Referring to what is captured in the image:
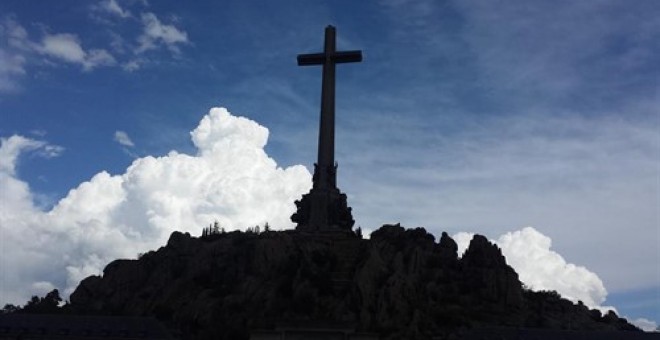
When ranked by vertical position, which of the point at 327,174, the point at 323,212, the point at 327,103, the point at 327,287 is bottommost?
the point at 327,287

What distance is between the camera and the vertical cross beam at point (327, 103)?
158750mm

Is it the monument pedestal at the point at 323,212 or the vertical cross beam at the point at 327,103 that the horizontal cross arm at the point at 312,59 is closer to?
the vertical cross beam at the point at 327,103

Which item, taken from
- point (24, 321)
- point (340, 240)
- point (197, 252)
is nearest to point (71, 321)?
point (24, 321)

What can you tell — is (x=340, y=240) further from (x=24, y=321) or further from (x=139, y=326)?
(x=24, y=321)

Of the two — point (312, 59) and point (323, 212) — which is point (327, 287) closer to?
point (323, 212)

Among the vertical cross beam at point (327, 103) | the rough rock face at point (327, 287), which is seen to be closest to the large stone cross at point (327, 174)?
the vertical cross beam at point (327, 103)

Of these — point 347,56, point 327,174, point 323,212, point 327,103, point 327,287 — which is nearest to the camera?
point 327,287

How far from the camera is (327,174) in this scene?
158250mm

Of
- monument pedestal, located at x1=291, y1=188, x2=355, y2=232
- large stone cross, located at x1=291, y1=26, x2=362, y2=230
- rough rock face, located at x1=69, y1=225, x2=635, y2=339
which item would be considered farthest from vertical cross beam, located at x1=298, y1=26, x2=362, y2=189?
rough rock face, located at x1=69, y1=225, x2=635, y2=339

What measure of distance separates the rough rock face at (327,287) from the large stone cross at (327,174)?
4.52 metres

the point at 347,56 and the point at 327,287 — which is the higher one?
the point at 347,56

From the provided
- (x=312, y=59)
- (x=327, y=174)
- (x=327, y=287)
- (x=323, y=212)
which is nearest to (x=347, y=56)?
(x=312, y=59)

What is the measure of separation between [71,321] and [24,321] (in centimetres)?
709

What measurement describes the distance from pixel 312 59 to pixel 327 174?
26490 millimetres
